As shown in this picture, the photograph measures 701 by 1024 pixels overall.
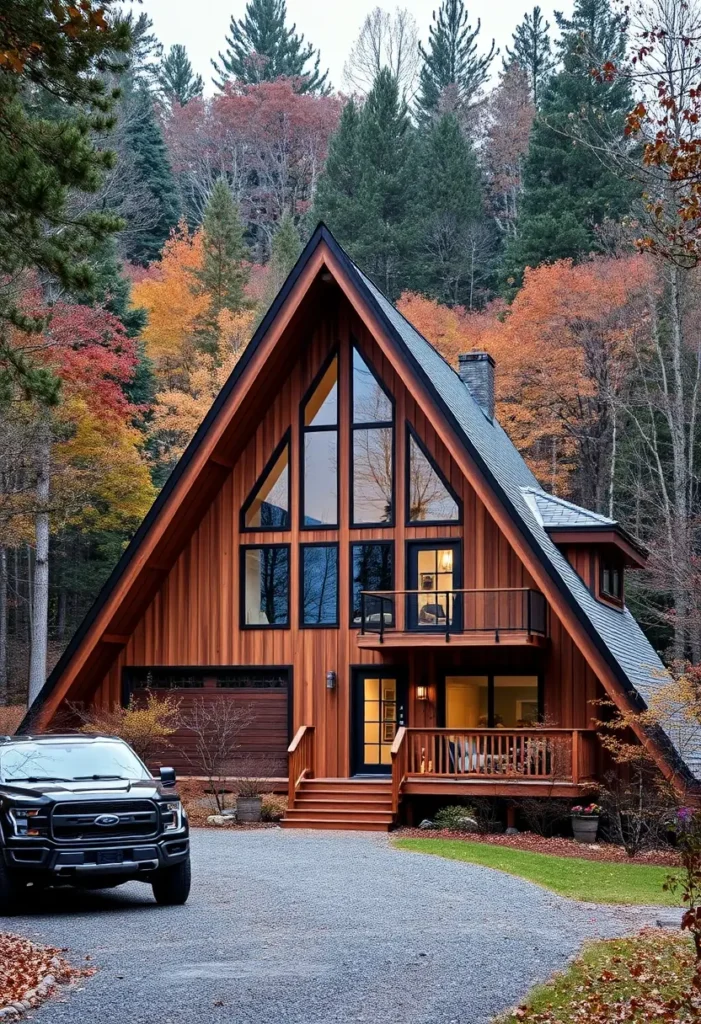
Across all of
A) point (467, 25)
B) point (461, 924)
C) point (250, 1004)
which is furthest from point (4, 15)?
point (467, 25)

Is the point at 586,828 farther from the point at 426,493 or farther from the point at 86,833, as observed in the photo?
the point at 86,833

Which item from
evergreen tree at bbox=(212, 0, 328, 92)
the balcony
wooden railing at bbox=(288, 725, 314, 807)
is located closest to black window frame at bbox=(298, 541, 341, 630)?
the balcony

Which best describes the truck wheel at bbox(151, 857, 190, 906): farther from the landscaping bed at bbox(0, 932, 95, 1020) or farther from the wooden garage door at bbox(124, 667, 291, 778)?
the wooden garage door at bbox(124, 667, 291, 778)

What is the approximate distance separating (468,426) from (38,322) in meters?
12.1

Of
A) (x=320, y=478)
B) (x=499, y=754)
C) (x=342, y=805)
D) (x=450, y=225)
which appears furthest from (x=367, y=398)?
(x=450, y=225)

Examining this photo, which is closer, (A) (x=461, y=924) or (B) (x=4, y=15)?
(B) (x=4, y=15)

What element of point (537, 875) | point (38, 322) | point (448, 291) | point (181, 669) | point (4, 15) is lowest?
point (537, 875)

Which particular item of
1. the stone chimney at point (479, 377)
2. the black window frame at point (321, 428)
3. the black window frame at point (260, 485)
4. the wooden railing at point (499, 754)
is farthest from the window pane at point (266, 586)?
the stone chimney at point (479, 377)

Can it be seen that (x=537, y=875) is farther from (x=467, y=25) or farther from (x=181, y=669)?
(x=467, y=25)

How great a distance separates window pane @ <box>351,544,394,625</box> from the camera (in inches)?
996

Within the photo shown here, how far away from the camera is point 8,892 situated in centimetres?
1233

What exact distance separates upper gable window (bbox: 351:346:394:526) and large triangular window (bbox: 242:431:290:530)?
1.42 meters

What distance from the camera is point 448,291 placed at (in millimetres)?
54938

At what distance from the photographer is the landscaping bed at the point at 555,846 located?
19.4 meters
